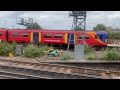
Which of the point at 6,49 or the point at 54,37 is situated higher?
the point at 54,37

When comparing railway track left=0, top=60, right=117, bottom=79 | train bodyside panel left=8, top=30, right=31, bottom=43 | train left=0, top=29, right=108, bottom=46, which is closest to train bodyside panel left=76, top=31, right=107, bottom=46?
train left=0, top=29, right=108, bottom=46

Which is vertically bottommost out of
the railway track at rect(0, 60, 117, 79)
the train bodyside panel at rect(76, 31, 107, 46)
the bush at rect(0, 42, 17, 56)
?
the railway track at rect(0, 60, 117, 79)

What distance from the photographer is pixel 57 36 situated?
21.1 metres

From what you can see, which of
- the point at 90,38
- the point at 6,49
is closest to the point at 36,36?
the point at 90,38

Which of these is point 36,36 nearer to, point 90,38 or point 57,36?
point 57,36

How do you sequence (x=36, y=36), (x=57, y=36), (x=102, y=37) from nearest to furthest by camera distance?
(x=102, y=37), (x=57, y=36), (x=36, y=36)

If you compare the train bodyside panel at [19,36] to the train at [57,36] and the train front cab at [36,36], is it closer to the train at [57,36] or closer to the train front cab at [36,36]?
the train at [57,36]

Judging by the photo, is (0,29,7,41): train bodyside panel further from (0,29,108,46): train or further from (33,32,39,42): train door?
(33,32,39,42): train door

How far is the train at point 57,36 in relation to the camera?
20.5 meters

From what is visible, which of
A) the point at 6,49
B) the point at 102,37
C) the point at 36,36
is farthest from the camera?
the point at 36,36

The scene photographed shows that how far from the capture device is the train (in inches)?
807
